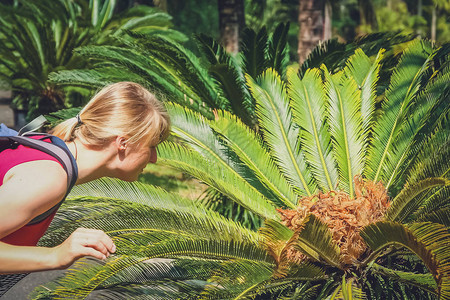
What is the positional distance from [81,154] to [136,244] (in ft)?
5.15

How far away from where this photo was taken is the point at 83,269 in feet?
12.4

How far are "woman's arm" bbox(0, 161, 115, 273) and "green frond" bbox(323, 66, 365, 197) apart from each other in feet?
11.1

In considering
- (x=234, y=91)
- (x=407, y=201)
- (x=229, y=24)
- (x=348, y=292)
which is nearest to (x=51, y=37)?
(x=229, y=24)

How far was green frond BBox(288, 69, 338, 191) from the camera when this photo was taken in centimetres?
531

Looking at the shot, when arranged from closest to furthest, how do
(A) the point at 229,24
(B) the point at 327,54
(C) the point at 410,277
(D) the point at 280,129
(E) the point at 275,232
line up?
(E) the point at 275,232
(C) the point at 410,277
(D) the point at 280,129
(B) the point at 327,54
(A) the point at 229,24

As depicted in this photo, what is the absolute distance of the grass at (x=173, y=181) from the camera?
9.54 metres

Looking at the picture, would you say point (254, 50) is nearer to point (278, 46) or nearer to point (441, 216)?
point (278, 46)

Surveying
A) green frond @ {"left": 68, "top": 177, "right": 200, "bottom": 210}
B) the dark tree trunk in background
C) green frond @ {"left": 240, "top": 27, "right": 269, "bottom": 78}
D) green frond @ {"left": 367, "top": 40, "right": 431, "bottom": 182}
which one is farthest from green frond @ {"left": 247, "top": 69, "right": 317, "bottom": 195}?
the dark tree trunk in background

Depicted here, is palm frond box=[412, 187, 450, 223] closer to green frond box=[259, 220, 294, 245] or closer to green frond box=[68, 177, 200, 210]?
green frond box=[259, 220, 294, 245]

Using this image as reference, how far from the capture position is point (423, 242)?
319 centimetres

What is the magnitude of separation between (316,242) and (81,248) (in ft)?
6.17

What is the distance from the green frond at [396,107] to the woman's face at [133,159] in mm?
3032

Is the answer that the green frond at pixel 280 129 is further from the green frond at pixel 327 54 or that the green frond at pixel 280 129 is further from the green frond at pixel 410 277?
the green frond at pixel 410 277

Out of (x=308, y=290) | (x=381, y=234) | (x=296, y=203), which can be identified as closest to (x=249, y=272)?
(x=308, y=290)
